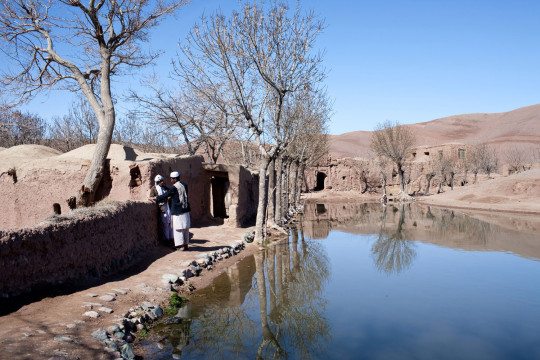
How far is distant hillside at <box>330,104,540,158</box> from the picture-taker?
82.5m

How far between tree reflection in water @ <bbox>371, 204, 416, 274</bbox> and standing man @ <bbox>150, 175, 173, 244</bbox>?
18.5 ft

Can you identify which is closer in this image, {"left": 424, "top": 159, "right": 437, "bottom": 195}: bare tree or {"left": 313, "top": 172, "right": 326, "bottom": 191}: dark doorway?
{"left": 424, "top": 159, "right": 437, "bottom": 195}: bare tree

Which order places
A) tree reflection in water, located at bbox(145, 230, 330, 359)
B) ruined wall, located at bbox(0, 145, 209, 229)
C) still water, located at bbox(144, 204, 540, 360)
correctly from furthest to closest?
ruined wall, located at bbox(0, 145, 209, 229)
still water, located at bbox(144, 204, 540, 360)
tree reflection in water, located at bbox(145, 230, 330, 359)

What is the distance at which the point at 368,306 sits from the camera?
7.38m

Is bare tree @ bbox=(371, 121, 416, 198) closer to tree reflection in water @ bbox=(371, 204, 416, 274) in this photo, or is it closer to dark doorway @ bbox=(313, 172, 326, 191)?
dark doorway @ bbox=(313, 172, 326, 191)

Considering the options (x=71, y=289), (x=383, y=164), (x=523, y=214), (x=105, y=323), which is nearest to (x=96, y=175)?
(x=71, y=289)

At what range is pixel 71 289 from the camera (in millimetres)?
5957

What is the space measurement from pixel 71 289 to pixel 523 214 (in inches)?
981

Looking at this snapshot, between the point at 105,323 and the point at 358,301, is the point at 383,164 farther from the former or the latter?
the point at 105,323

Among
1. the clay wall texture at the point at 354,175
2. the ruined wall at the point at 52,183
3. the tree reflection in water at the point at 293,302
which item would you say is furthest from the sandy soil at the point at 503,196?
the ruined wall at the point at 52,183

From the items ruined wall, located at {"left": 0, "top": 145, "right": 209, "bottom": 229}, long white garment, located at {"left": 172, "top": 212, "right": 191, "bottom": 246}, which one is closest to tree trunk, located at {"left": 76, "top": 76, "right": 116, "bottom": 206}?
ruined wall, located at {"left": 0, "top": 145, "right": 209, "bottom": 229}

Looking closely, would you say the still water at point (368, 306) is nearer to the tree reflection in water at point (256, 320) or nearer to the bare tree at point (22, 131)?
the tree reflection in water at point (256, 320)

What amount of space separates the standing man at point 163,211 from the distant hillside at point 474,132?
225ft

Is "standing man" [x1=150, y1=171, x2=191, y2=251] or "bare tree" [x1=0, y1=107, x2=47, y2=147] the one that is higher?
"bare tree" [x1=0, y1=107, x2=47, y2=147]
